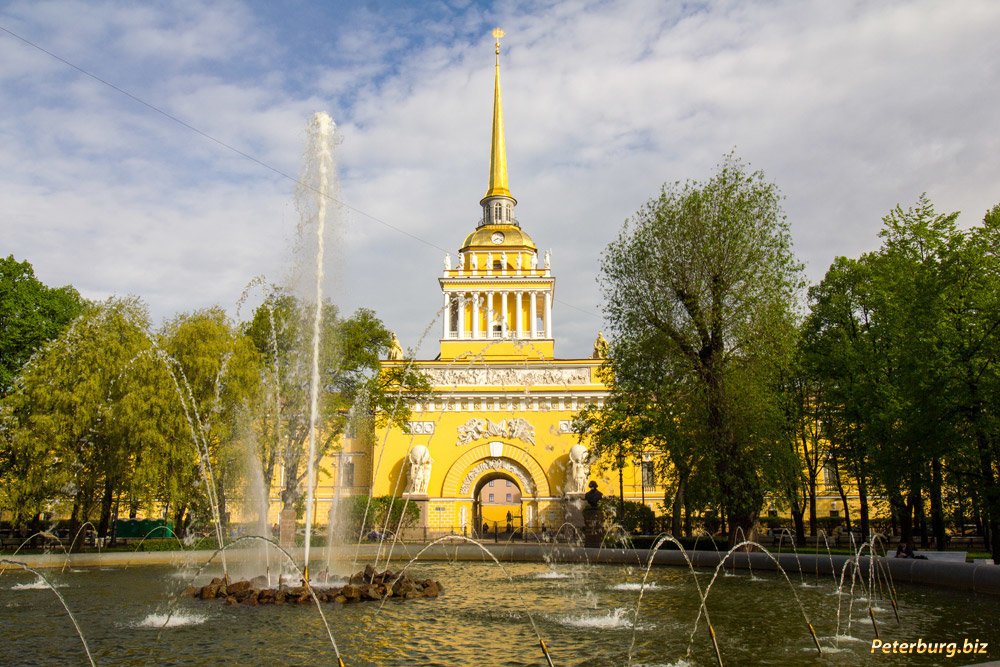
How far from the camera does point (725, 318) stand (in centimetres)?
1906

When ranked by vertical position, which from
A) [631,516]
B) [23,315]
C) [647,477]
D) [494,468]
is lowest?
[631,516]

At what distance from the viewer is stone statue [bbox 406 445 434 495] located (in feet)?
118

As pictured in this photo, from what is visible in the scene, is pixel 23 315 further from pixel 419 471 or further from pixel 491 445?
pixel 491 445

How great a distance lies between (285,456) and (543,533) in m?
13.3

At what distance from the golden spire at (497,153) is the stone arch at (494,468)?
20.5m

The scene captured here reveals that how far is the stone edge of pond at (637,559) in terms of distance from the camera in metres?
11.5

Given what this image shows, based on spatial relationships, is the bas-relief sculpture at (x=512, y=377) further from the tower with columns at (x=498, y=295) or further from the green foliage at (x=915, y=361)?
the green foliage at (x=915, y=361)

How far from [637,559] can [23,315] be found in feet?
82.6

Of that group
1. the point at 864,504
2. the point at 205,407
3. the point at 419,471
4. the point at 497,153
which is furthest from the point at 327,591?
the point at 497,153

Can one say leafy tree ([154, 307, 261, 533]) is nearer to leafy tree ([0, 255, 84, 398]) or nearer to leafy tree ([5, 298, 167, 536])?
leafy tree ([5, 298, 167, 536])

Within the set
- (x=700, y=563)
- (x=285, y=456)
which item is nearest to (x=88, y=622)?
(x=700, y=563)

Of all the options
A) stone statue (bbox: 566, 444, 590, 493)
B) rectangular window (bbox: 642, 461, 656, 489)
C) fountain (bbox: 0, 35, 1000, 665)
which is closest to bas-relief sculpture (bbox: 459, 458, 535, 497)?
stone statue (bbox: 566, 444, 590, 493)

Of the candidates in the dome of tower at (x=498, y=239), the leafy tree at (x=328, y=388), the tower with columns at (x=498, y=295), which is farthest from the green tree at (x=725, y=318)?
the dome of tower at (x=498, y=239)

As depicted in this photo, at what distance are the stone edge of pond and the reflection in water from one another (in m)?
0.41
